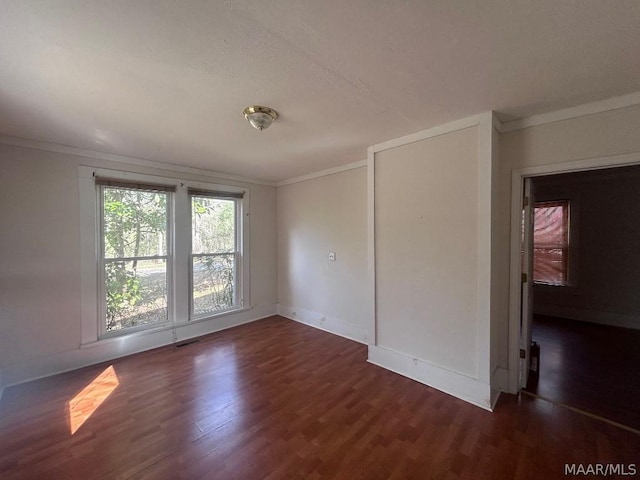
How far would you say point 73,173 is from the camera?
2.94 m

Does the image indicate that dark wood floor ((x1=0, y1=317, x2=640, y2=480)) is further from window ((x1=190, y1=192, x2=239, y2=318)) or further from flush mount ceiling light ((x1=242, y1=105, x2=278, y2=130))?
flush mount ceiling light ((x1=242, y1=105, x2=278, y2=130))

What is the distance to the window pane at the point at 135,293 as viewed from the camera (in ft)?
10.6

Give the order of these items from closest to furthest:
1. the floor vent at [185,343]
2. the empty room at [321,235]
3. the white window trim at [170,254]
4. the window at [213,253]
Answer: the empty room at [321,235] < the white window trim at [170,254] < the floor vent at [185,343] < the window at [213,253]

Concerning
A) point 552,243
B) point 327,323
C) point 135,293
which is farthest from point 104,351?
point 552,243

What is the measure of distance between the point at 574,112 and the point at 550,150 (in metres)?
0.30

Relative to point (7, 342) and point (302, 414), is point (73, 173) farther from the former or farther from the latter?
point (302, 414)

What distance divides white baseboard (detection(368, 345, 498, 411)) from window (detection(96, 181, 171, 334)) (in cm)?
296

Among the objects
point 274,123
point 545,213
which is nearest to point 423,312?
point 274,123

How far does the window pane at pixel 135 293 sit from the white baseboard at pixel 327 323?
1934mm

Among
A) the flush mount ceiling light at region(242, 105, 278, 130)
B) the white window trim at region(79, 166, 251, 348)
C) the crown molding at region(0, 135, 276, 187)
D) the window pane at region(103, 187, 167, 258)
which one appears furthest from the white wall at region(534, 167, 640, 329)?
the window pane at region(103, 187, 167, 258)

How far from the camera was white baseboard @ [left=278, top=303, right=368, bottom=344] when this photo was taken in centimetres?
365

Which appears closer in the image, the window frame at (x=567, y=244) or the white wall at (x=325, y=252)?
the white wall at (x=325, y=252)

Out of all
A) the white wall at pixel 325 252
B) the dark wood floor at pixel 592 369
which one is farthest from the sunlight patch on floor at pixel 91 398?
the dark wood floor at pixel 592 369

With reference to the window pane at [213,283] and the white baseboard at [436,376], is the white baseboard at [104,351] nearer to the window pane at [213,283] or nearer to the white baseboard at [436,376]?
the window pane at [213,283]
